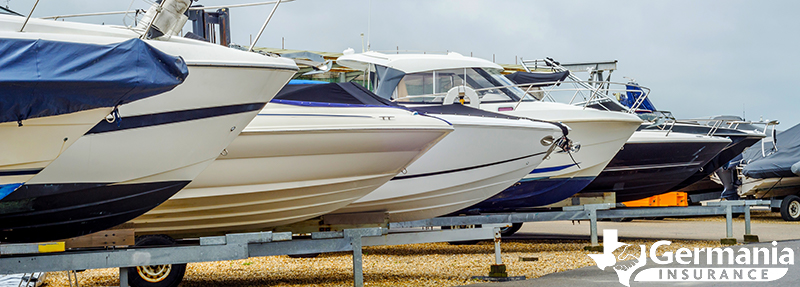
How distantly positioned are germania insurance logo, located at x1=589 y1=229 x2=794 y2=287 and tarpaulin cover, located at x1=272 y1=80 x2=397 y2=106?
2.63 meters

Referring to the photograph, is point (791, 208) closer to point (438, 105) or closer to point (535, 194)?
point (535, 194)

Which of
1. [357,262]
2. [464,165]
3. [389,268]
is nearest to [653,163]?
[464,165]

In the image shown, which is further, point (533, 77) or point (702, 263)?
point (533, 77)

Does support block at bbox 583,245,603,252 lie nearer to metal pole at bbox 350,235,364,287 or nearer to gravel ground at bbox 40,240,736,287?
gravel ground at bbox 40,240,736,287

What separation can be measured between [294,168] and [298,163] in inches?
1.9

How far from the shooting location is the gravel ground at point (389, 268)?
20.3ft

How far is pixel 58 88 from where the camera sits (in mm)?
3348

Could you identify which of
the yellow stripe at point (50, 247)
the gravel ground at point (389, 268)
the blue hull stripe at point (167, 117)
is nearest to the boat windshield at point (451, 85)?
the gravel ground at point (389, 268)

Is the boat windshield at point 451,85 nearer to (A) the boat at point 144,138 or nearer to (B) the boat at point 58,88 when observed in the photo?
(A) the boat at point 144,138

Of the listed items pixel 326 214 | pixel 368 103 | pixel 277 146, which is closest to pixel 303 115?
pixel 277 146

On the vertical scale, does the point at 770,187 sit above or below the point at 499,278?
above

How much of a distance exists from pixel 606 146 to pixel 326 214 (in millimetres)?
4149

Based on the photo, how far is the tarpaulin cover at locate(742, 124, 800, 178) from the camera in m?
12.8

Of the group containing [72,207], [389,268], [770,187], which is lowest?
[389,268]
